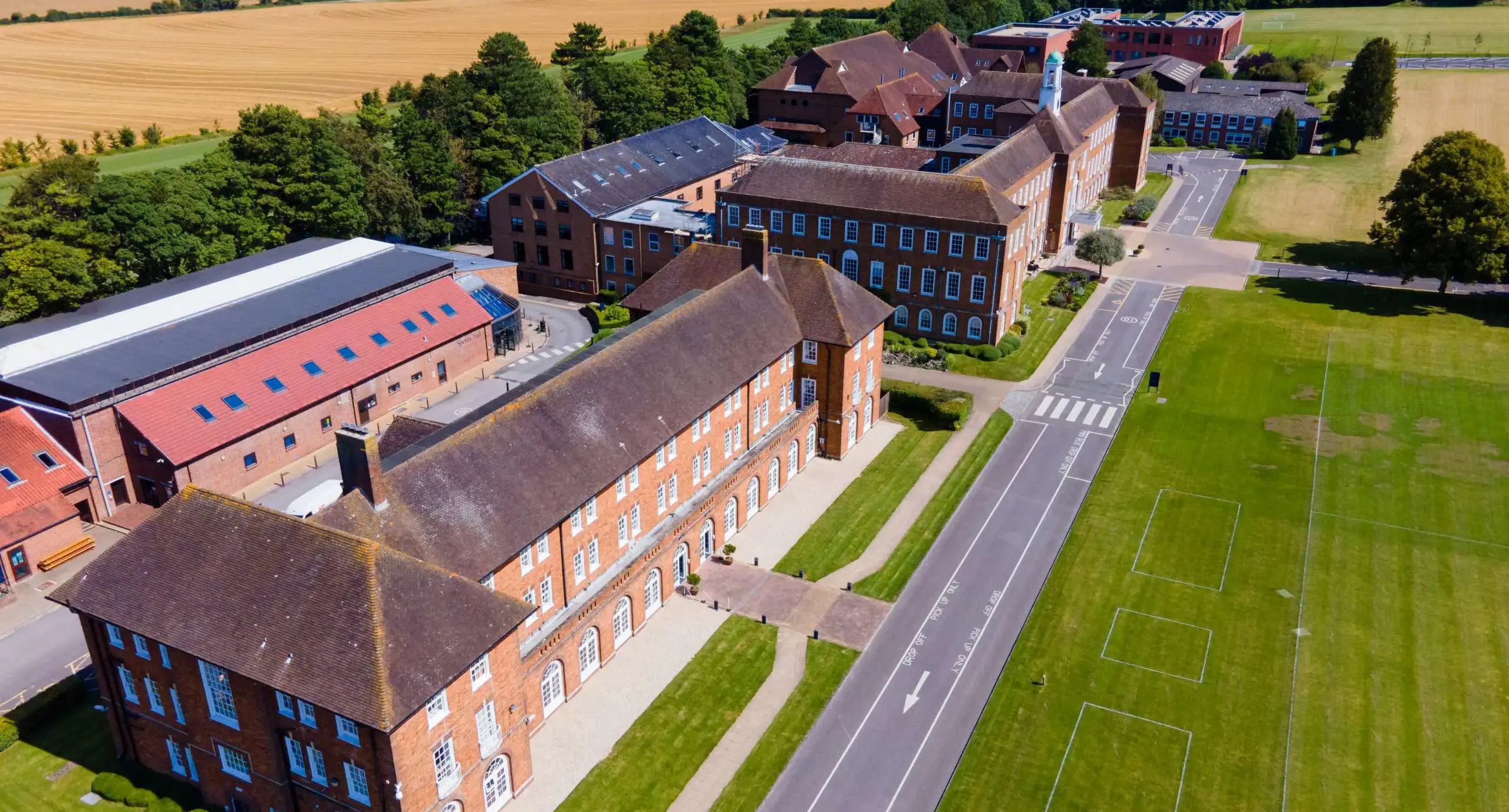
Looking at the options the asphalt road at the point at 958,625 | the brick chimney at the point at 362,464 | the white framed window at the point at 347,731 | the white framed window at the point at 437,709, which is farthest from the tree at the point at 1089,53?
the white framed window at the point at 347,731

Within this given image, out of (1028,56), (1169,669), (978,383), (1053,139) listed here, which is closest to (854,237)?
(978,383)

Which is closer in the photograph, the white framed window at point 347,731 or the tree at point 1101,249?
the white framed window at point 347,731

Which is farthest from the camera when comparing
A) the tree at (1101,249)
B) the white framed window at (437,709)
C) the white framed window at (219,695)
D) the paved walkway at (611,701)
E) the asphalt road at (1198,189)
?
the asphalt road at (1198,189)

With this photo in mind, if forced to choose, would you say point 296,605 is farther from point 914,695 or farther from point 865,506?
point 865,506

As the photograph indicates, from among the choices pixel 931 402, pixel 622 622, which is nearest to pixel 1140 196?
pixel 931 402

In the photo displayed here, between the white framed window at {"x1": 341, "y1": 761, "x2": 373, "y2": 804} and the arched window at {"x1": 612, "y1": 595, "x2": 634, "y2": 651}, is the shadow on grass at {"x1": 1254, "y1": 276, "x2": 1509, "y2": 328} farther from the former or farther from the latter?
the white framed window at {"x1": 341, "y1": 761, "x2": 373, "y2": 804}

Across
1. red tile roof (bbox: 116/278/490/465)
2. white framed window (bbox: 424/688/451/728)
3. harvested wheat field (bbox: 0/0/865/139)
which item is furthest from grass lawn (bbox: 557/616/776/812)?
harvested wheat field (bbox: 0/0/865/139)

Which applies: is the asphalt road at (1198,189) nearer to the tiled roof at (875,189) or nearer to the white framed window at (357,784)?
the tiled roof at (875,189)
